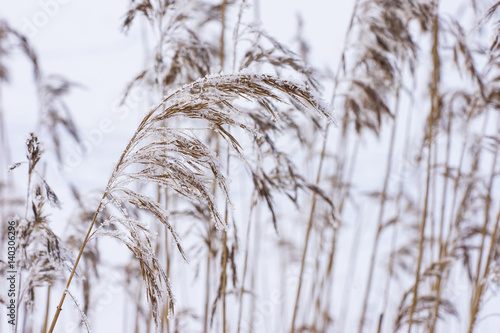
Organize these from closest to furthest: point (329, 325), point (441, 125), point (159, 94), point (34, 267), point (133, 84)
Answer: point (34, 267) → point (159, 94) → point (133, 84) → point (441, 125) → point (329, 325)

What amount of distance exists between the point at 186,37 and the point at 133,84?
13.7 inches

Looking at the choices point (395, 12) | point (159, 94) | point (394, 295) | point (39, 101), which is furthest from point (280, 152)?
point (394, 295)

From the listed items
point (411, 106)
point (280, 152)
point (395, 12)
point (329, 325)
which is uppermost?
point (395, 12)

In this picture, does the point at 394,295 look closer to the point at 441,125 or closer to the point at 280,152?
the point at 441,125

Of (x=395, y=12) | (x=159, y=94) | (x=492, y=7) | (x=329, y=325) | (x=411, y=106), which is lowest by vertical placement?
(x=329, y=325)

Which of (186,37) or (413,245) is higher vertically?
(186,37)

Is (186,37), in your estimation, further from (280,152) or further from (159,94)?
(280,152)

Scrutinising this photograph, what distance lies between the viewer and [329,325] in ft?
14.3

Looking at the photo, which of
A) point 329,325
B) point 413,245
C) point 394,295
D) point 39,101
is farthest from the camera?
point 394,295

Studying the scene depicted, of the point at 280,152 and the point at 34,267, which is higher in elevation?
the point at 280,152

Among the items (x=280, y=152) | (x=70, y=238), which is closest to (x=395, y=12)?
(x=280, y=152)

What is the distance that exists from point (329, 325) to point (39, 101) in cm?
334

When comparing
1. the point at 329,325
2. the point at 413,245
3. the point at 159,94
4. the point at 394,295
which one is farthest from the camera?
the point at 394,295

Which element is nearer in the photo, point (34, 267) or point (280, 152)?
point (34, 267)
